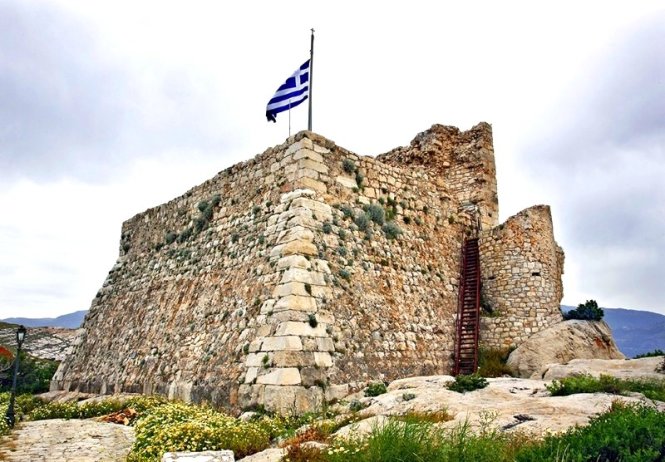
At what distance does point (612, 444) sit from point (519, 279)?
11725 millimetres

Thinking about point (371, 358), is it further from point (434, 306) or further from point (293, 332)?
point (434, 306)

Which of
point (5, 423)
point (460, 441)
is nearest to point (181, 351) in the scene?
point (5, 423)

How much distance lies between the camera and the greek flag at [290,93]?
51.9ft

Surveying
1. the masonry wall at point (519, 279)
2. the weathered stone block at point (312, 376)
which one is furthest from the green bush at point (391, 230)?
the weathered stone block at point (312, 376)

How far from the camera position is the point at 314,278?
11.7m

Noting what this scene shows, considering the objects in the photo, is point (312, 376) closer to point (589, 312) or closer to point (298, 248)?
point (298, 248)

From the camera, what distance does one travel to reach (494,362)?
14805 mm

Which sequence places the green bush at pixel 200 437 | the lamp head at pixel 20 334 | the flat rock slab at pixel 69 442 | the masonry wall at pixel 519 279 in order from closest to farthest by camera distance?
1. the green bush at pixel 200 437
2. the flat rock slab at pixel 69 442
3. the lamp head at pixel 20 334
4. the masonry wall at pixel 519 279

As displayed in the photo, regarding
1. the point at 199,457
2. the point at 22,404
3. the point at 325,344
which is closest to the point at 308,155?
the point at 325,344

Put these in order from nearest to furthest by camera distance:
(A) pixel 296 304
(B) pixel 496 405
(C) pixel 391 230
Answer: (B) pixel 496 405, (A) pixel 296 304, (C) pixel 391 230

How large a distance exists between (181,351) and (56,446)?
152 inches

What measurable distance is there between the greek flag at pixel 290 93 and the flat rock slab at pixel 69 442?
32.4 ft

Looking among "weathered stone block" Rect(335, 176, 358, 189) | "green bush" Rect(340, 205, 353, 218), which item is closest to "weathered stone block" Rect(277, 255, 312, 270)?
"green bush" Rect(340, 205, 353, 218)

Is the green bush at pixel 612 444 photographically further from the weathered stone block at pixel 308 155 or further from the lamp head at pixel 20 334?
the lamp head at pixel 20 334
